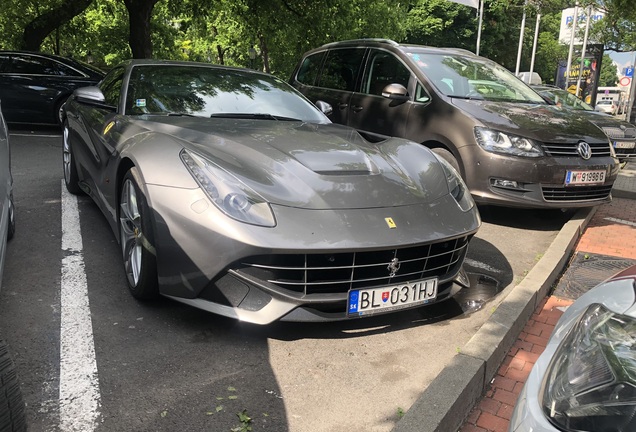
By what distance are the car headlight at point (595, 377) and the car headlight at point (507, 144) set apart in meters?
3.65

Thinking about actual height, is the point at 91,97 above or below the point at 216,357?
above

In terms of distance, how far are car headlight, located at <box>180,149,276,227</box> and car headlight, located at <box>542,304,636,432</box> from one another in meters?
1.51

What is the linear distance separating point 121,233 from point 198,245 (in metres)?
1.04

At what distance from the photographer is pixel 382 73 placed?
6375mm

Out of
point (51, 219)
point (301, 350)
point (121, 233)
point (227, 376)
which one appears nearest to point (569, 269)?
point (301, 350)

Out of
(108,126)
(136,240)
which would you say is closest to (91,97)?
(108,126)

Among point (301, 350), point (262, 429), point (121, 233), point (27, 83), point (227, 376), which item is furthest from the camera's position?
point (27, 83)

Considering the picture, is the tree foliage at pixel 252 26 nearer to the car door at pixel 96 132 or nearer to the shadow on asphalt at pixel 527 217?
the shadow on asphalt at pixel 527 217

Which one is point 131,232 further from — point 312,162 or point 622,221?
point 622,221

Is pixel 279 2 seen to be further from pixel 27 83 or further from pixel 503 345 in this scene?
pixel 503 345

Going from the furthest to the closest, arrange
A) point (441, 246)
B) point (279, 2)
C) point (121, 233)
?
point (279, 2) < point (121, 233) < point (441, 246)

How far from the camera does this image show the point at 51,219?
4664 mm

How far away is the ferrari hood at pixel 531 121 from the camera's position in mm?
5059

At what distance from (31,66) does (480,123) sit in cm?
850
